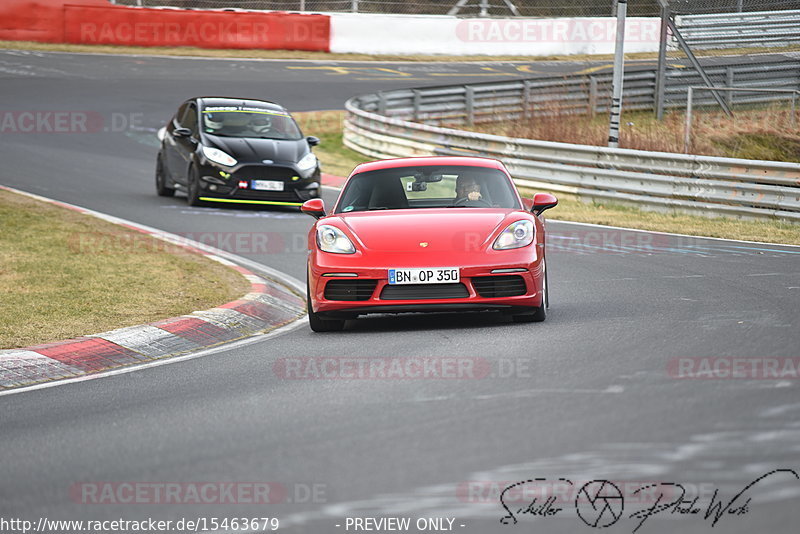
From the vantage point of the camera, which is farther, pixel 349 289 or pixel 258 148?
pixel 258 148

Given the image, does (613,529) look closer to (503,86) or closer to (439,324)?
(439,324)

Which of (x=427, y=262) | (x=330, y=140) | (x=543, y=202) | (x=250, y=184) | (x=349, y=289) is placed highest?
(x=543, y=202)

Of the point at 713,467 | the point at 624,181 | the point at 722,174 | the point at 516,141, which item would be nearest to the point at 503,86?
the point at 516,141

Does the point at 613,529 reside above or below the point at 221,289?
above

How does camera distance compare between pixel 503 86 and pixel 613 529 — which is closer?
pixel 613 529

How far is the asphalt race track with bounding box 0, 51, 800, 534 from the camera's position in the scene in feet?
16.0

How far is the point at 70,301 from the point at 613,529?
7.07 meters

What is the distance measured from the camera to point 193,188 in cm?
1888

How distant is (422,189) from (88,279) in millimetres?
3469

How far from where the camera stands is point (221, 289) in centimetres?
1141

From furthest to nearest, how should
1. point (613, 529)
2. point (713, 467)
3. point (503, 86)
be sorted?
point (503, 86) → point (713, 467) → point (613, 529)

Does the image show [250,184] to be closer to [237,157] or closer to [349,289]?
[237,157]

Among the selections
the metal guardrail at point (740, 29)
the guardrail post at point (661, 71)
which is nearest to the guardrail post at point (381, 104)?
the guardrail post at point (661, 71)

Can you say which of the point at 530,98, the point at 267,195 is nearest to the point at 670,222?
the point at 267,195
